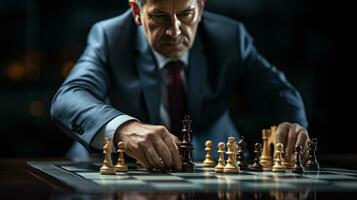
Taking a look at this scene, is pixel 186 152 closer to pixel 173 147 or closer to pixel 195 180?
pixel 173 147

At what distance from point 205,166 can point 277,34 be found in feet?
6.90

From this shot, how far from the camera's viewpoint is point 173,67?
3.23m

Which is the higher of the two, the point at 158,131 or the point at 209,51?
the point at 209,51

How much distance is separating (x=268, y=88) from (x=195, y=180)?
4.52 feet

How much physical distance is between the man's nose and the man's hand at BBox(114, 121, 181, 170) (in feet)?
1.81

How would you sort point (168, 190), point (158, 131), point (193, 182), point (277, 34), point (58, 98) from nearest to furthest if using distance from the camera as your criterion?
1. point (168, 190)
2. point (193, 182)
3. point (158, 131)
4. point (58, 98)
5. point (277, 34)

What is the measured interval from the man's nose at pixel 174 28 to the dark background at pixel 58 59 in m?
1.47

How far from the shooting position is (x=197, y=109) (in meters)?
3.25

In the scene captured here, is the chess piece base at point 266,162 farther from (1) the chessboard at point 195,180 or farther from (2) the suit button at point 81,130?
(2) the suit button at point 81,130

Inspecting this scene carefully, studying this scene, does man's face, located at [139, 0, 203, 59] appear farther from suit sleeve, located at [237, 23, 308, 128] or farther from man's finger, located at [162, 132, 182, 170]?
man's finger, located at [162, 132, 182, 170]

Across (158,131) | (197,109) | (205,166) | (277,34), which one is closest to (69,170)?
(158,131)

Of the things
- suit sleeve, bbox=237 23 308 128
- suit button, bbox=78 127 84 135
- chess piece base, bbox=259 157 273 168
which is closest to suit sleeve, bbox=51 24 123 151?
suit button, bbox=78 127 84 135

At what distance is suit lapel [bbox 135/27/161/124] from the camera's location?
3186 millimetres

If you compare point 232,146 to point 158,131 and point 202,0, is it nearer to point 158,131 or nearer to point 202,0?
point 158,131
